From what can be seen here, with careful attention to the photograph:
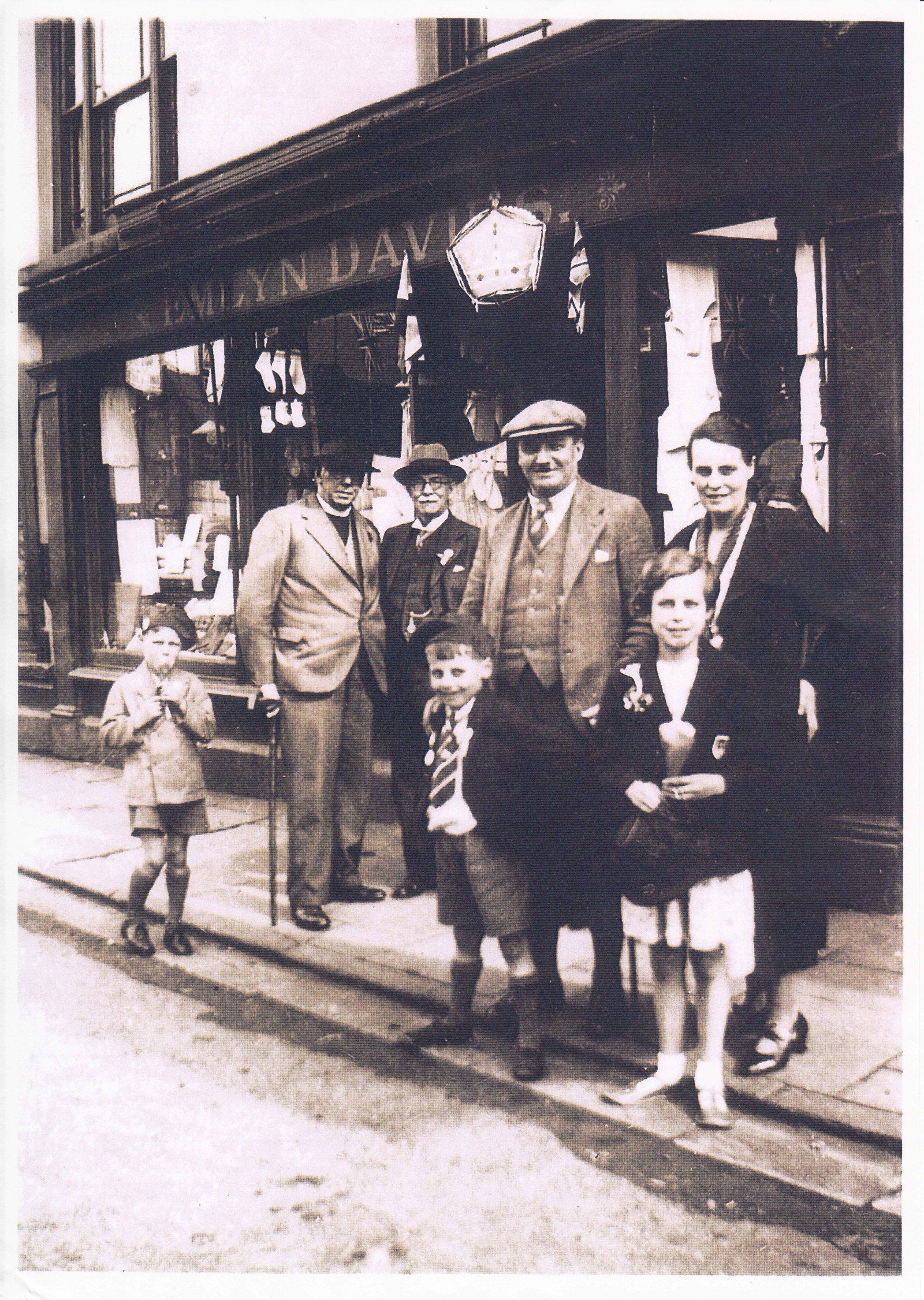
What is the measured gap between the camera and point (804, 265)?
12.5ft

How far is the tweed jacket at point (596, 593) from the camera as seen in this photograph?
3.59 meters

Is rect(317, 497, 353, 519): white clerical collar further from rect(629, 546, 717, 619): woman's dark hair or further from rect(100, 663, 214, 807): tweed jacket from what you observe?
rect(629, 546, 717, 619): woman's dark hair

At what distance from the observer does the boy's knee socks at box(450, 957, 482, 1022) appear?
3598 mm

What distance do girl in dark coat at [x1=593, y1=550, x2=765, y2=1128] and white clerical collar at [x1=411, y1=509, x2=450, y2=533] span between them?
3.60ft

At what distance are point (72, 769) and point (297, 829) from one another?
1.10m

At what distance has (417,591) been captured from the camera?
412 centimetres

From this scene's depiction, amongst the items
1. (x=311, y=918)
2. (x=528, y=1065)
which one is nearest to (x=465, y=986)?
(x=528, y=1065)


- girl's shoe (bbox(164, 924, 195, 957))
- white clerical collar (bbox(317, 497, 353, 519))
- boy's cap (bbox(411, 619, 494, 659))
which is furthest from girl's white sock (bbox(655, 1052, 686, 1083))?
white clerical collar (bbox(317, 497, 353, 519))

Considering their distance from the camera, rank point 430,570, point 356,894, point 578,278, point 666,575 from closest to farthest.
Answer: point 666,575 < point 578,278 < point 430,570 < point 356,894

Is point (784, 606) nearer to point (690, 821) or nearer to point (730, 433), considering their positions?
point (730, 433)

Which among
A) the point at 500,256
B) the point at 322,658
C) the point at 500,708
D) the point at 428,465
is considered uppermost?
the point at 500,256

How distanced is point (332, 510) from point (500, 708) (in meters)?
1.30

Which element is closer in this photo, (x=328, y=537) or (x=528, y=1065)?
(x=528, y=1065)

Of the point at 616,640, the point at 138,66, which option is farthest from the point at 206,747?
the point at 138,66
